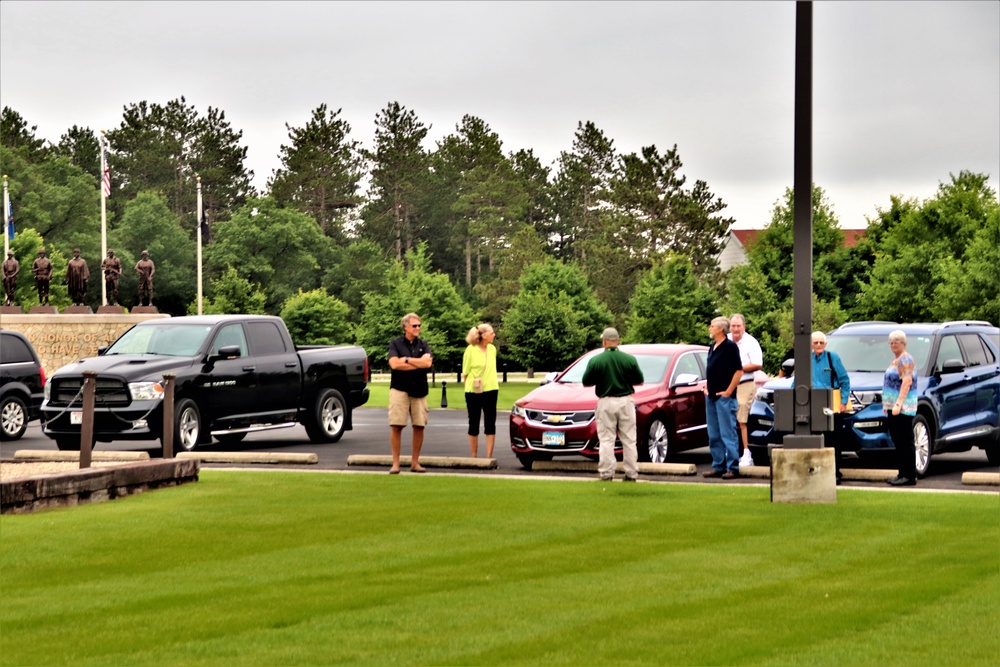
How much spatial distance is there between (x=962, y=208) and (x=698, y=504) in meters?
58.5

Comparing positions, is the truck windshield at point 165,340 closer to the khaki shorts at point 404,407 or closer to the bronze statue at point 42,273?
the khaki shorts at point 404,407

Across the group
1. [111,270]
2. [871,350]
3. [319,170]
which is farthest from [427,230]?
[871,350]

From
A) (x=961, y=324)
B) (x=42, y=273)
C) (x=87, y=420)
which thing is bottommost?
(x=87, y=420)

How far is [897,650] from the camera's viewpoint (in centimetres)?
793

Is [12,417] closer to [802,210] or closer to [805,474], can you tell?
[805,474]

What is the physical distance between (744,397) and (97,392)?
9.13m

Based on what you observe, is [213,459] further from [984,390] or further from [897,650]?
[897,650]

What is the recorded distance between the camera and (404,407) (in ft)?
61.2

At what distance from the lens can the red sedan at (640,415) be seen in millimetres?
19453

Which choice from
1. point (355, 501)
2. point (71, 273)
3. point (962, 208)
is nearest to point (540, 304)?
point (962, 208)

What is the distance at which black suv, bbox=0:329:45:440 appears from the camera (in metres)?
26.5

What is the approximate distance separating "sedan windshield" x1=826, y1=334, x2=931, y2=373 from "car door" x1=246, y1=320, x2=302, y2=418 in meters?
8.57

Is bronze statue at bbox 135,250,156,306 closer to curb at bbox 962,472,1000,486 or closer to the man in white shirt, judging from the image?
the man in white shirt

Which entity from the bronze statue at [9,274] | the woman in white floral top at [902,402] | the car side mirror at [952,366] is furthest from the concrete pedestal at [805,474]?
the bronze statue at [9,274]
